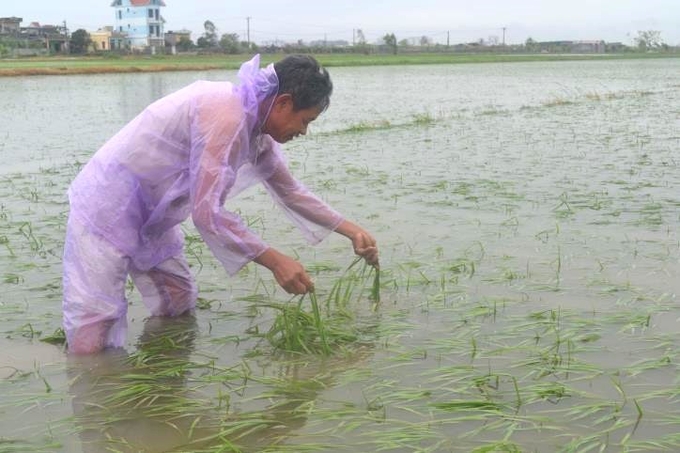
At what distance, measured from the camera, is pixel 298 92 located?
9.59 ft

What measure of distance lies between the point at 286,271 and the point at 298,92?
2.25ft

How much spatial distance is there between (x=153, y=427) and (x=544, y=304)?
7.02ft

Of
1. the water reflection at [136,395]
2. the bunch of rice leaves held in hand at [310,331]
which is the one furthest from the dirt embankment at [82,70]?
the bunch of rice leaves held in hand at [310,331]

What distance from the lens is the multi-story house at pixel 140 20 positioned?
7600 centimetres

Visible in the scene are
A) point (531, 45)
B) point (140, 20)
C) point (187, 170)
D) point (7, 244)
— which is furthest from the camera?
point (531, 45)

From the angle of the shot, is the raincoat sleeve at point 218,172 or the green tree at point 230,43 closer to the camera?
the raincoat sleeve at point 218,172

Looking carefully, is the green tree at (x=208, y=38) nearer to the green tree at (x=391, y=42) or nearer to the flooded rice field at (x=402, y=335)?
the green tree at (x=391, y=42)

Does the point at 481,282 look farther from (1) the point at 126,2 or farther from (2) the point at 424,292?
(1) the point at 126,2

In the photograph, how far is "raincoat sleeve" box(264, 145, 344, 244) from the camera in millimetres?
3627

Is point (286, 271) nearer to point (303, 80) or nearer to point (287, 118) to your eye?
point (287, 118)

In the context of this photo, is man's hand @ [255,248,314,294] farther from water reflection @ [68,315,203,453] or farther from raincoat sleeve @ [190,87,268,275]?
water reflection @ [68,315,203,453]

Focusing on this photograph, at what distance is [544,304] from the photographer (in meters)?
3.98

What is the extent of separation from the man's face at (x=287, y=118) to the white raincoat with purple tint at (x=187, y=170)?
5cm

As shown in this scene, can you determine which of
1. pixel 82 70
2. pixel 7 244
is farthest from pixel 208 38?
pixel 7 244
